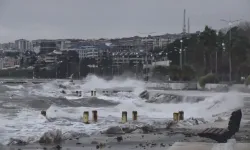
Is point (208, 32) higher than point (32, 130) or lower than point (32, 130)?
higher

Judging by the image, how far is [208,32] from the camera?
65188 millimetres

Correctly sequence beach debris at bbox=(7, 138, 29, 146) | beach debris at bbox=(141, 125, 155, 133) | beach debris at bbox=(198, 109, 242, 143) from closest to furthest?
beach debris at bbox=(198, 109, 242, 143) → beach debris at bbox=(7, 138, 29, 146) → beach debris at bbox=(141, 125, 155, 133)

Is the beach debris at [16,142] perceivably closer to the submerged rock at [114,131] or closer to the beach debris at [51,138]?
the beach debris at [51,138]

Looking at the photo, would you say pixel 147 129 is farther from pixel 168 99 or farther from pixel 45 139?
pixel 168 99

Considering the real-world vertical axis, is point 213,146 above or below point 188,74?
below

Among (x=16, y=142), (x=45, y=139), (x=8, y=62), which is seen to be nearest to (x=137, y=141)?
(x=45, y=139)

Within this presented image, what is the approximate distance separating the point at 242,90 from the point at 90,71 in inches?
5271

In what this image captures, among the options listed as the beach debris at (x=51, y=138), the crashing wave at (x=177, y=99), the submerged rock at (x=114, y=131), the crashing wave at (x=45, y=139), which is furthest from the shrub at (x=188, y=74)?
the beach debris at (x=51, y=138)

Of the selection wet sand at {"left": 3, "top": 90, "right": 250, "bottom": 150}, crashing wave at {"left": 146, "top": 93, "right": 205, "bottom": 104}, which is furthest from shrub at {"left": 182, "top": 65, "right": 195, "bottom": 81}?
wet sand at {"left": 3, "top": 90, "right": 250, "bottom": 150}

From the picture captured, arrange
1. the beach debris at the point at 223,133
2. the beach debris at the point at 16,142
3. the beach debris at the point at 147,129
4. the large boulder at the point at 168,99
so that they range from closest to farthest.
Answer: the beach debris at the point at 223,133
the beach debris at the point at 16,142
the beach debris at the point at 147,129
the large boulder at the point at 168,99

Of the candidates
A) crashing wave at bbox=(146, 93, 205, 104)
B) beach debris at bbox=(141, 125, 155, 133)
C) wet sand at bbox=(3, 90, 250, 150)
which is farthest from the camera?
crashing wave at bbox=(146, 93, 205, 104)

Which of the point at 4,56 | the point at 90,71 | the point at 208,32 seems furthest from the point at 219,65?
the point at 4,56

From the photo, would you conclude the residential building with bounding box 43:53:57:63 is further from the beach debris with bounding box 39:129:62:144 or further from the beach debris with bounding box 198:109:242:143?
the beach debris with bounding box 198:109:242:143

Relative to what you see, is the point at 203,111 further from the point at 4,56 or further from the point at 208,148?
the point at 4,56
